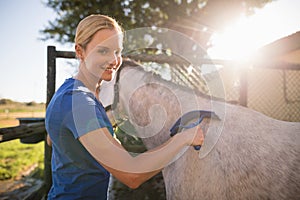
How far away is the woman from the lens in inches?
32.7

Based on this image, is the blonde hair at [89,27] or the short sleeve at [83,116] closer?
the short sleeve at [83,116]

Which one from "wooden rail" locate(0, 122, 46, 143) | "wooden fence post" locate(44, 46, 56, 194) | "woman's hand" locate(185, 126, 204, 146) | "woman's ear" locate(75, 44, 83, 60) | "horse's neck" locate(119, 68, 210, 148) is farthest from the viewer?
"wooden fence post" locate(44, 46, 56, 194)

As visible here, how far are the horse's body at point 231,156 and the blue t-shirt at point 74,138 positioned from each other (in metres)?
0.53

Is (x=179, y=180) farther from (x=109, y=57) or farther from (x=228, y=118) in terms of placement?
(x=109, y=57)

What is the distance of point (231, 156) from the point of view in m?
1.11

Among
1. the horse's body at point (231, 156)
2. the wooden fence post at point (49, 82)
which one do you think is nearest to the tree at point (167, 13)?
the wooden fence post at point (49, 82)

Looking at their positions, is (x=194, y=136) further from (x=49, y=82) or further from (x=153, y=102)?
(x=49, y=82)

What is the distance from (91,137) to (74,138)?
0.18m

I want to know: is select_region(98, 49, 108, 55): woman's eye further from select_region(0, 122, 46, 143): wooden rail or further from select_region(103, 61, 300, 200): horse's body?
select_region(0, 122, 46, 143): wooden rail

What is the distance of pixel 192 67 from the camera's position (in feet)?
9.15

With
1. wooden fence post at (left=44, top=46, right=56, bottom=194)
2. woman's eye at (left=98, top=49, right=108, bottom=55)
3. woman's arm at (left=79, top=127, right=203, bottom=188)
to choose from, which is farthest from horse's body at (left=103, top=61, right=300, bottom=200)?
wooden fence post at (left=44, top=46, right=56, bottom=194)

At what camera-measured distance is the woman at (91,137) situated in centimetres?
83

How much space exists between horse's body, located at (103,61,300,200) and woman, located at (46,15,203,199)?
28cm

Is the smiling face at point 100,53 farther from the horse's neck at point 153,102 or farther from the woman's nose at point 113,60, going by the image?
the horse's neck at point 153,102
